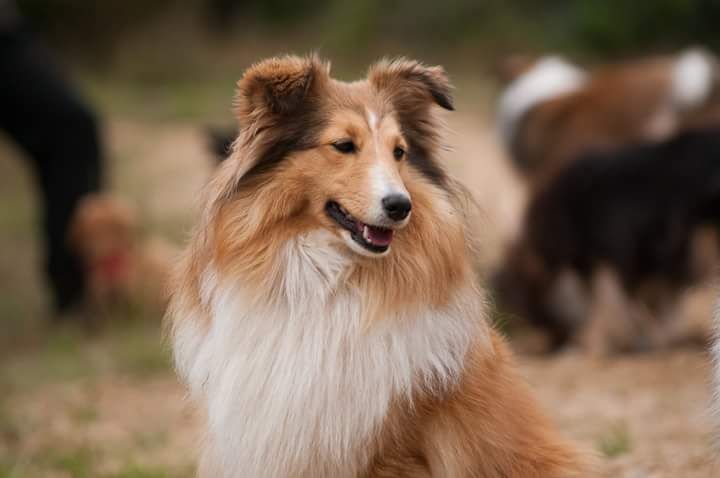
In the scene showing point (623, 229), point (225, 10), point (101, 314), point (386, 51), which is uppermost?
point (225, 10)

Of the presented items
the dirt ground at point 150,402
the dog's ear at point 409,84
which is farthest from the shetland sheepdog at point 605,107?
the dog's ear at point 409,84

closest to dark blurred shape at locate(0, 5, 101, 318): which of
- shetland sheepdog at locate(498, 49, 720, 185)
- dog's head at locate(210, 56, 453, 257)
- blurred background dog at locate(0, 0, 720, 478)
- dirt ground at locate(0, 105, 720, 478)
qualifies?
blurred background dog at locate(0, 0, 720, 478)

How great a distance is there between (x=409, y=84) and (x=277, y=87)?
50 cm

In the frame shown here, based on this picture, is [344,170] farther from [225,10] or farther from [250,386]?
[225,10]

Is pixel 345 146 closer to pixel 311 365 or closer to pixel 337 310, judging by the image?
pixel 337 310

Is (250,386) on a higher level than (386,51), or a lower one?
lower

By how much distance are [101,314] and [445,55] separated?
14.5 metres

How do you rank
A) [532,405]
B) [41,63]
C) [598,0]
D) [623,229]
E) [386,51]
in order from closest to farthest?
1. [532,405]
2. [623,229]
3. [41,63]
4. [598,0]
5. [386,51]

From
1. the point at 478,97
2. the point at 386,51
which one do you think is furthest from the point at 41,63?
the point at 386,51

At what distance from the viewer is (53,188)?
31.8ft

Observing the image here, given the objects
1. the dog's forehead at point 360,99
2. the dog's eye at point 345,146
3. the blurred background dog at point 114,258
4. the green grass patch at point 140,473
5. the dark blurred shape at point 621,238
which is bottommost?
the green grass patch at point 140,473

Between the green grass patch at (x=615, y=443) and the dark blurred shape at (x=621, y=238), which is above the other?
the dark blurred shape at (x=621, y=238)

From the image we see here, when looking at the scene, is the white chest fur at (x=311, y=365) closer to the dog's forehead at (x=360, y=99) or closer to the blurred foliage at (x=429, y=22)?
the dog's forehead at (x=360, y=99)

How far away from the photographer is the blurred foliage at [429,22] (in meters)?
17.8
